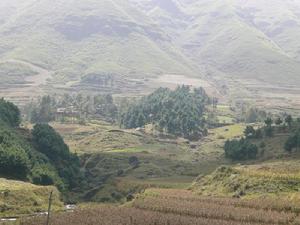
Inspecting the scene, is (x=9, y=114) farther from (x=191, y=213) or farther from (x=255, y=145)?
(x=191, y=213)

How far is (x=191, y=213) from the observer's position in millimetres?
65250

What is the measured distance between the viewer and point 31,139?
136 metres

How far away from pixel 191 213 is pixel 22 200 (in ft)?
103

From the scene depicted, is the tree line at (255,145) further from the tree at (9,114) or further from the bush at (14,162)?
the bush at (14,162)

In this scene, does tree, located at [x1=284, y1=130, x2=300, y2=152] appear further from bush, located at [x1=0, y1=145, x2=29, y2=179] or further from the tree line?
bush, located at [x1=0, y1=145, x2=29, y2=179]

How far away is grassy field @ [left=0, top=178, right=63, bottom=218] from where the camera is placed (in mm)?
80062

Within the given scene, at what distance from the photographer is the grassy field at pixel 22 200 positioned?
80062 mm

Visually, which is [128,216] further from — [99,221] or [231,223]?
[231,223]

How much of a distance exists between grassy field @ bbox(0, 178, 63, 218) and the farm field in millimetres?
15778

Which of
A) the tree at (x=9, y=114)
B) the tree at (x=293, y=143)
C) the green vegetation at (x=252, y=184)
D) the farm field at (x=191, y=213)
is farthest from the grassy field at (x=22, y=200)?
the tree at (x=293, y=143)

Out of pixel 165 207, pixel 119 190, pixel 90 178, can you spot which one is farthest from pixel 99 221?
pixel 90 178

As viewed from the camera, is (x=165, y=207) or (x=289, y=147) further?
(x=289, y=147)

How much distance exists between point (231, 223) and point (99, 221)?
49.2 feet

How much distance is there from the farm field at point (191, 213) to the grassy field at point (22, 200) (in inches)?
621
